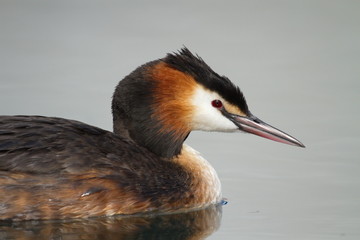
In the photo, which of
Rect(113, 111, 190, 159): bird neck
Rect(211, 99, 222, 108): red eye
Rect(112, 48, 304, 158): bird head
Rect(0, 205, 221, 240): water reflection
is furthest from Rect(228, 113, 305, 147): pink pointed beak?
Rect(0, 205, 221, 240): water reflection

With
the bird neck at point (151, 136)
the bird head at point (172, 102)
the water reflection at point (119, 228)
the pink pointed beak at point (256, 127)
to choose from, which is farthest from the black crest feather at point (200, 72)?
the water reflection at point (119, 228)

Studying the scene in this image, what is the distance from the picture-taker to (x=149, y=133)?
8.95 metres

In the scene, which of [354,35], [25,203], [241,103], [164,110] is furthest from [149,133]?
[354,35]

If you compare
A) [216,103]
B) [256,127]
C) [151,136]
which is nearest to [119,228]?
[151,136]

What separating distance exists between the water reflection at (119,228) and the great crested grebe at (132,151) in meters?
0.07

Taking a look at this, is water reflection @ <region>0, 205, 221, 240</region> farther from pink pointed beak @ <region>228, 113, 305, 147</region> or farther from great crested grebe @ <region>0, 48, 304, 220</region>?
pink pointed beak @ <region>228, 113, 305, 147</region>

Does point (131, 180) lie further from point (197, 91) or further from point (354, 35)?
point (354, 35)

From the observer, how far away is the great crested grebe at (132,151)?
8.12m

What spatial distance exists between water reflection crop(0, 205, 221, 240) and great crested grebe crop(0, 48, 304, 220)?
73 mm

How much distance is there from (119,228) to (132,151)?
783 mm

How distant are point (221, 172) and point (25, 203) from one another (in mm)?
2319

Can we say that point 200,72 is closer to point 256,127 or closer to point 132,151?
point 256,127

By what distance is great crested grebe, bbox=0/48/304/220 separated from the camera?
8125mm

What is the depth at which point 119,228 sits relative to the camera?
812 centimetres
